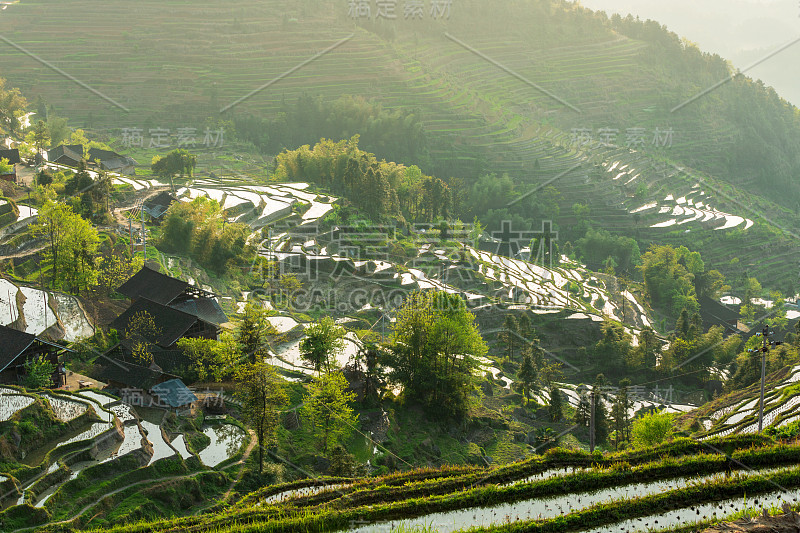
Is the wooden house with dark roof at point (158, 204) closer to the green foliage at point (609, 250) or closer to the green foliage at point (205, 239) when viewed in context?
the green foliage at point (205, 239)

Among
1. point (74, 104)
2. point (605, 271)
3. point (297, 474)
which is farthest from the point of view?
point (74, 104)

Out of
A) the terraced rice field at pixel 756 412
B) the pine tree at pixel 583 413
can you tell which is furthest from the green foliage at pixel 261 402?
the pine tree at pixel 583 413

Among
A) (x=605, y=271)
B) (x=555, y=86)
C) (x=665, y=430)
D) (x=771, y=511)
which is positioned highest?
(x=555, y=86)

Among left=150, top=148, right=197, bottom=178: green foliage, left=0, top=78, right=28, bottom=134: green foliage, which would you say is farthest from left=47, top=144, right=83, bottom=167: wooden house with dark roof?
left=0, top=78, right=28, bottom=134: green foliage

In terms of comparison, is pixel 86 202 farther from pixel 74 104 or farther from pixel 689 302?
pixel 74 104

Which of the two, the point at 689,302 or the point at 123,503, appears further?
the point at 689,302

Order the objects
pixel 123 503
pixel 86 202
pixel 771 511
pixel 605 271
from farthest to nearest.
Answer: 1. pixel 605 271
2. pixel 86 202
3. pixel 123 503
4. pixel 771 511


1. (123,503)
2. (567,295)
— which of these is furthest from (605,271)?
(123,503)
